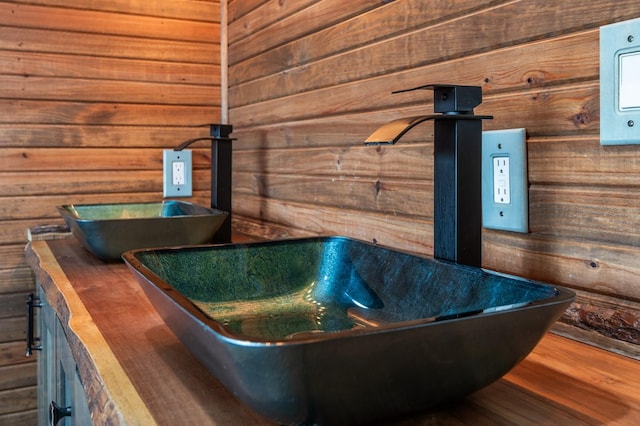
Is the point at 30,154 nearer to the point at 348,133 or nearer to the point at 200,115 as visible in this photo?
the point at 200,115

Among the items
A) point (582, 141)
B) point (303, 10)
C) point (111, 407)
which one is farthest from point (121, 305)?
point (303, 10)

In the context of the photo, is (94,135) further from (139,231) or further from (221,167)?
(139,231)

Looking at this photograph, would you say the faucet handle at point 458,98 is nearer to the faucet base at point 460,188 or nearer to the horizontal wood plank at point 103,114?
the faucet base at point 460,188

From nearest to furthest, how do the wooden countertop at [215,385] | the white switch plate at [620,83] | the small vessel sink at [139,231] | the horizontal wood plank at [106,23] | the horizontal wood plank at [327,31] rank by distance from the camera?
the wooden countertop at [215,385]
the white switch plate at [620,83]
the horizontal wood plank at [327,31]
the small vessel sink at [139,231]
the horizontal wood plank at [106,23]

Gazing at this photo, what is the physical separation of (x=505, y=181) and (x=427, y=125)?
235 millimetres

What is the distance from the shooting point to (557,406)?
59cm

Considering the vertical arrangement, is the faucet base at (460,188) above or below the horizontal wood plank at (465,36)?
below

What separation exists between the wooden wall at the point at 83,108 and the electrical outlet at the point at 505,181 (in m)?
1.32

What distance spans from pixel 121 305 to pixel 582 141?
2.43ft

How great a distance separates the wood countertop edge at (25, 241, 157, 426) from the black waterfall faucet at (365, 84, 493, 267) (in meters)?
0.47

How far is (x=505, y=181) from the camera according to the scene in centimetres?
89

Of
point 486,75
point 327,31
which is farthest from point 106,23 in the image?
point 486,75

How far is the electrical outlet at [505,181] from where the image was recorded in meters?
0.87

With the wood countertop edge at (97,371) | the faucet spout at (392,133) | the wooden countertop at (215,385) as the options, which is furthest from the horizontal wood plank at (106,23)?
the faucet spout at (392,133)
